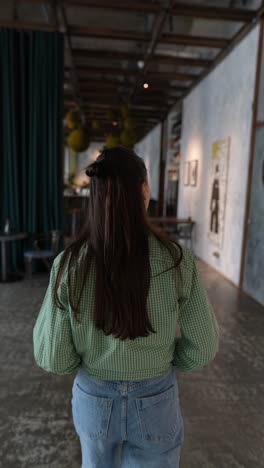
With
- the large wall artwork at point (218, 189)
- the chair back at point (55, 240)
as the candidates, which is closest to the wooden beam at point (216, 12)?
the large wall artwork at point (218, 189)

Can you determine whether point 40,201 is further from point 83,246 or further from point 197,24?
point 83,246

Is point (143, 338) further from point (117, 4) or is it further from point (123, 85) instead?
point (123, 85)

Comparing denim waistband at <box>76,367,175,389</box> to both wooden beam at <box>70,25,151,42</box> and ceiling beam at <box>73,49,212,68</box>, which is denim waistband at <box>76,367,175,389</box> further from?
ceiling beam at <box>73,49,212,68</box>

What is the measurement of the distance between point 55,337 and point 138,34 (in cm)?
515

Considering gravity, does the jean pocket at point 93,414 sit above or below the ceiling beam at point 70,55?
below

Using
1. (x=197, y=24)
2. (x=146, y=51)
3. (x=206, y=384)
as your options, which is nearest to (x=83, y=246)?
(x=206, y=384)

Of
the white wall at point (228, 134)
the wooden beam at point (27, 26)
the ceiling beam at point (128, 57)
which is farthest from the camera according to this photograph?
the ceiling beam at point (128, 57)

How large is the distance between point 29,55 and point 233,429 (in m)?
5.29

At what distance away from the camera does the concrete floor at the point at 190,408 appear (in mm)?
1864

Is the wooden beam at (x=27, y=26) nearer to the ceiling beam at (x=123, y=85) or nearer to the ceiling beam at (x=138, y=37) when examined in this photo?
the ceiling beam at (x=138, y=37)

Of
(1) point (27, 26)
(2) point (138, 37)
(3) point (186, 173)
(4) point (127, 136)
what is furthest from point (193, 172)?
(1) point (27, 26)

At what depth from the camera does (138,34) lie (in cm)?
507

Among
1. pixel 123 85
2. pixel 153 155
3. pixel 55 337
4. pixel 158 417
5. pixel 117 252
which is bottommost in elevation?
pixel 158 417

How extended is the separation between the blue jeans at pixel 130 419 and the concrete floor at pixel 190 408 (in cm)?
94
